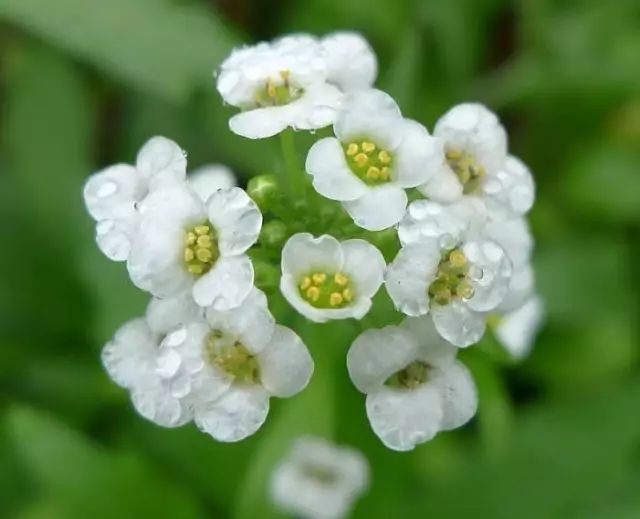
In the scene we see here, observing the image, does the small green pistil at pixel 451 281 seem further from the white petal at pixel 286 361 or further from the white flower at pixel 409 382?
the white petal at pixel 286 361

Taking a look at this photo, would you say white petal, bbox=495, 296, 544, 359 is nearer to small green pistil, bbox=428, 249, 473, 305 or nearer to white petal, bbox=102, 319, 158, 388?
small green pistil, bbox=428, 249, 473, 305

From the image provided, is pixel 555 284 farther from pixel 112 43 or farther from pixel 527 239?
pixel 112 43

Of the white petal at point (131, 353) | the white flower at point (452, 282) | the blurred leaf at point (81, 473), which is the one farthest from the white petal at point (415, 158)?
the blurred leaf at point (81, 473)

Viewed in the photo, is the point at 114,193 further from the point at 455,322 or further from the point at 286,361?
the point at 455,322

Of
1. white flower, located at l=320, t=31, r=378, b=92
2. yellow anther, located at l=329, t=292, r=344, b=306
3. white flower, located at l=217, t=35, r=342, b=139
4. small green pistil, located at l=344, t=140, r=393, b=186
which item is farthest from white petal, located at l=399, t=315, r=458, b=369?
white flower, located at l=320, t=31, r=378, b=92

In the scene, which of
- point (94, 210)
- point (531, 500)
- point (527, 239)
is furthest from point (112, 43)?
point (531, 500)

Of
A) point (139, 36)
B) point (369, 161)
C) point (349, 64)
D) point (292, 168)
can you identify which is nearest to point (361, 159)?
point (369, 161)
